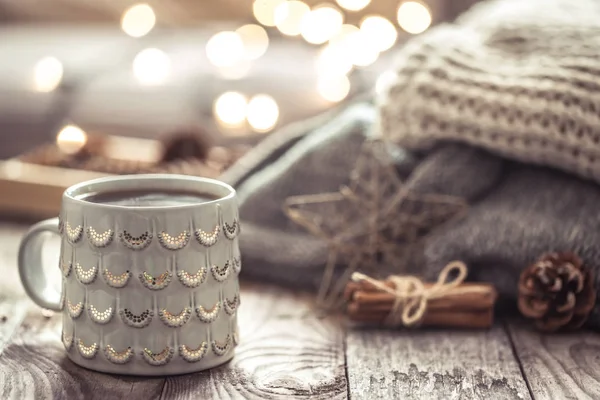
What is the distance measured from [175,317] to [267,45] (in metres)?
1.20

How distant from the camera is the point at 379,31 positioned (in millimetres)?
1752

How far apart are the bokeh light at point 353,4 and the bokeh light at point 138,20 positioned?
418 millimetres

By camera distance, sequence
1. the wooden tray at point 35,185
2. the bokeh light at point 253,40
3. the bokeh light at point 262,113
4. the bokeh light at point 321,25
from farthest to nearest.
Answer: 1. the bokeh light at point 321,25
2. the bokeh light at point 253,40
3. the bokeh light at point 262,113
4. the wooden tray at point 35,185

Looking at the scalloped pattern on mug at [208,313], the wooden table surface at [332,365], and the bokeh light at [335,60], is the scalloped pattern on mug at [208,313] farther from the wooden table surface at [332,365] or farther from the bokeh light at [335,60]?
the bokeh light at [335,60]

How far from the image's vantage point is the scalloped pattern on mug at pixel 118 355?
603 mm

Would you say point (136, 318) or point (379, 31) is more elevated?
point (379, 31)

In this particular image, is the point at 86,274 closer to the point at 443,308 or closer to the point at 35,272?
the point at 35,272

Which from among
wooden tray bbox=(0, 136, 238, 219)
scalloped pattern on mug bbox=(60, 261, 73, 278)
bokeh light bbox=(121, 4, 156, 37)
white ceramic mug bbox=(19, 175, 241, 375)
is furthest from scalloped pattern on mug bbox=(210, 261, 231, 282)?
bokeh light bbox=(121, 4, 156, 37)

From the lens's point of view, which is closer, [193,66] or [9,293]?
[9,293]

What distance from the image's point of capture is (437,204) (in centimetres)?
79

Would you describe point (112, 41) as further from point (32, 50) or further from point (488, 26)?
point (488, 26)

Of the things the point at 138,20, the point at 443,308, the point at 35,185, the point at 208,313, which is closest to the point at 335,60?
the point at 138,20

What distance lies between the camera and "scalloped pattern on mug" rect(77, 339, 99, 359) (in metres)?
0.61

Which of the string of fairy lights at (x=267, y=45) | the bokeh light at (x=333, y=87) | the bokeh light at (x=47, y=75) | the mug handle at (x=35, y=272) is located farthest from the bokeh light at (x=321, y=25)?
the mug handle at (x=35, y=272)
